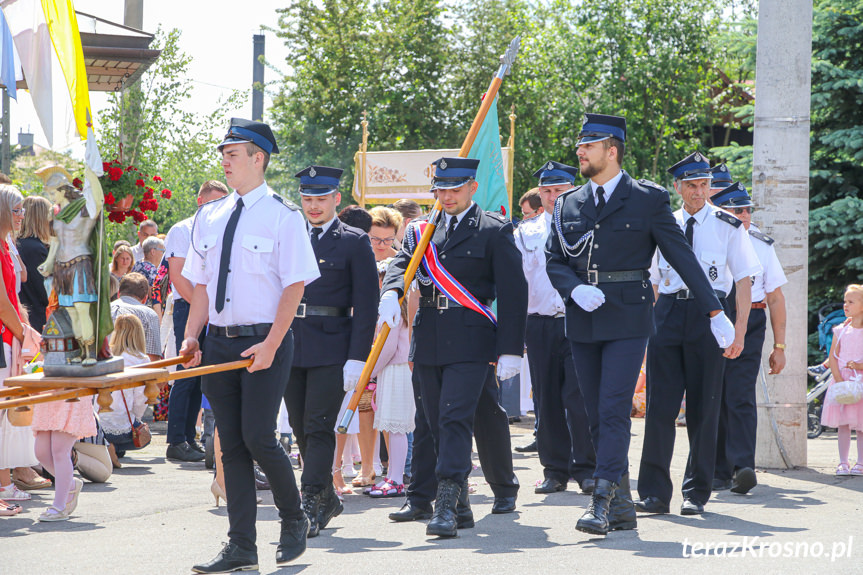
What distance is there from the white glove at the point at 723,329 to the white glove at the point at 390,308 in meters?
1.84

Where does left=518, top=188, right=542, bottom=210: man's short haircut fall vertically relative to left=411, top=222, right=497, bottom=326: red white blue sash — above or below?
above

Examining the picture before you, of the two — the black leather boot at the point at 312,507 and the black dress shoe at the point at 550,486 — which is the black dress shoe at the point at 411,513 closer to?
the black leather boot at the point at 312,507

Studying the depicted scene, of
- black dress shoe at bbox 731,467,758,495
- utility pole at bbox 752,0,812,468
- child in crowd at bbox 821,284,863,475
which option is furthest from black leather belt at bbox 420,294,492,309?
child in crowd at bbox 821,284,863,475

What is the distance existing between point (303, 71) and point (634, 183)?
24.2 meters

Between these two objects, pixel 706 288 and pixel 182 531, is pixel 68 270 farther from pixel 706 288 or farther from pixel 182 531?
pixel 706 288

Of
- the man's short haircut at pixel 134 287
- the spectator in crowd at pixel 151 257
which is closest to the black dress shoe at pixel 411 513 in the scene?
the man's short haircut at pixel 134 287

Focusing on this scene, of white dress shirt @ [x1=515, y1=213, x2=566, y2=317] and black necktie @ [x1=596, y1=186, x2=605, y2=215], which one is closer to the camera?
black necktie @ [x1=596, y1=186, x2=605, y2=215]

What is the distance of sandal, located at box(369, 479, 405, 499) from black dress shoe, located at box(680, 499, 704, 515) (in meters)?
2.02

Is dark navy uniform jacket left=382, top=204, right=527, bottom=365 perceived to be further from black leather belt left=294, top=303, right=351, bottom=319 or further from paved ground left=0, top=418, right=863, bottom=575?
paved ground left=0, top=418, right=863, bottom=575

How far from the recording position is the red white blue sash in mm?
6461

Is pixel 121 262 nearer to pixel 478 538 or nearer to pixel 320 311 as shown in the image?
pixel 320 311

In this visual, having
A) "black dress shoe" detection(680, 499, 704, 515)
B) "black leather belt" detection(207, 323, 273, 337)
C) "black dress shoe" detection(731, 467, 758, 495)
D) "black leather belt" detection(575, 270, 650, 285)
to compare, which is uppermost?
"black leather belt" detection(575, 270, 650, 285)

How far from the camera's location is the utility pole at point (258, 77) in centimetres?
2988

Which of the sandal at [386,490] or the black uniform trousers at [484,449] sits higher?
the black uniform trousers at [484,449]
